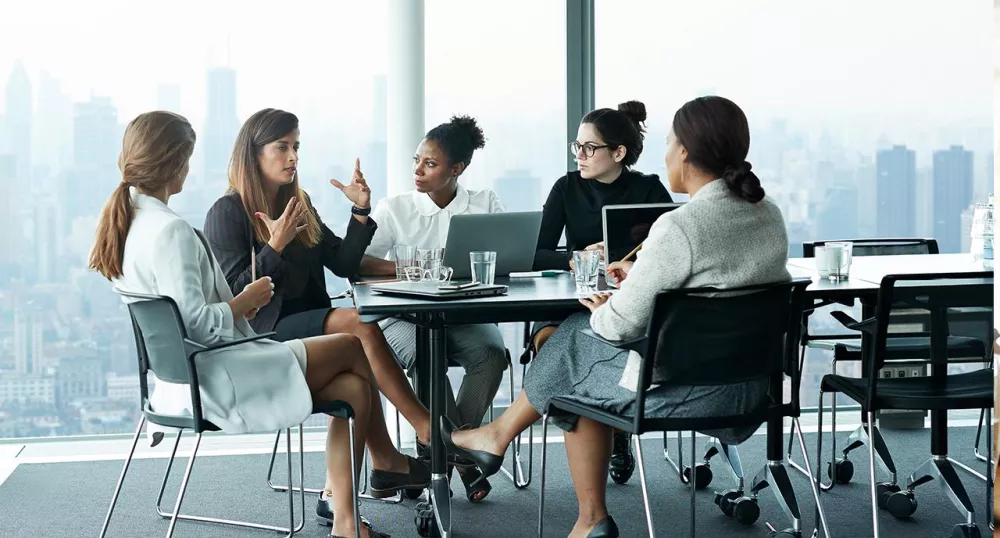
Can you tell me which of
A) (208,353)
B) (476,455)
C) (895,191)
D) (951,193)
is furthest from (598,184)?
(951,193)

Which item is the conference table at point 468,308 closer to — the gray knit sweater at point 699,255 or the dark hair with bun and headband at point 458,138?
the gray knit sweater at point 699,255

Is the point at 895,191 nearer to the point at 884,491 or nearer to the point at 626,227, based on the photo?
the point at 884,491

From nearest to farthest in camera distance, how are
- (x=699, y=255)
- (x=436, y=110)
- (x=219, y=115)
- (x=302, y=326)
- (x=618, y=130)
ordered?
(x=699, y=255) → (x=302, y=326) → (x=618, y=130) → (x=219, y=115) → (x=436, y=110)

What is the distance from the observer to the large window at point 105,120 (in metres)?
4.38

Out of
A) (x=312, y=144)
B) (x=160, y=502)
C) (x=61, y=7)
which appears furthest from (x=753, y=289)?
(x=61, y=7)

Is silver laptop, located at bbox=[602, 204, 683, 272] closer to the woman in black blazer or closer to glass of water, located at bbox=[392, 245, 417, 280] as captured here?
glass of water, located at bbox=[392, 245, 417, 280]

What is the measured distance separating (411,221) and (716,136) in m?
1.63

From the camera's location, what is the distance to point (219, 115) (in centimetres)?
451

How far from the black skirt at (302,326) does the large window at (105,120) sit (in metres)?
1.05

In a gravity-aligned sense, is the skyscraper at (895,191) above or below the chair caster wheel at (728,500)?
above

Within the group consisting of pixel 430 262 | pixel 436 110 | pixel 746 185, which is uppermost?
pixel 436 110

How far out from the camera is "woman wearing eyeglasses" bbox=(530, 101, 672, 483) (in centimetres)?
408

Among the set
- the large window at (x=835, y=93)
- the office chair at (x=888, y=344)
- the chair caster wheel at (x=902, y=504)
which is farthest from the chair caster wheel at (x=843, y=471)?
the large window at (x=835, y=93)

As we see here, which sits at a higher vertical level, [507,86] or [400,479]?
[507,86]
